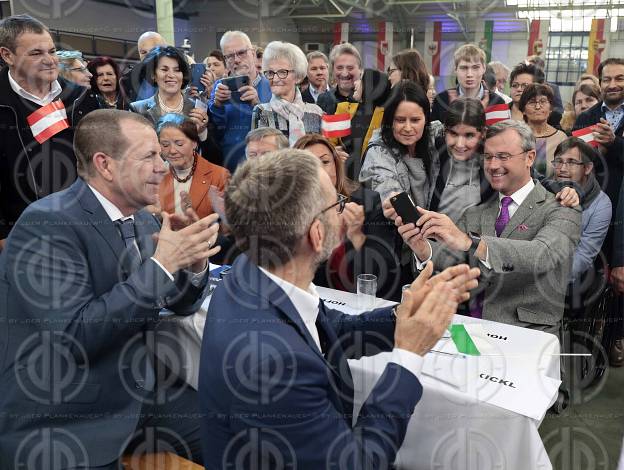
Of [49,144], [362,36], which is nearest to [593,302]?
[49,144]

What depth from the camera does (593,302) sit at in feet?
8.99

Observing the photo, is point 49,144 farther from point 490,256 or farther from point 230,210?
point 490,256

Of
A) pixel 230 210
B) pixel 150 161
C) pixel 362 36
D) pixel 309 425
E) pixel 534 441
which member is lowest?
pixel 534 441

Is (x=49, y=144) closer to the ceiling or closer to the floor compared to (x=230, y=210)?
closer to the ceiling

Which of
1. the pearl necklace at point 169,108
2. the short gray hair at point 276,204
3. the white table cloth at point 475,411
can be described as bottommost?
Result: the white table cloth at point 475,411

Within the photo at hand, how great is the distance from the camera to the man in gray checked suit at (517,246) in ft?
6.78

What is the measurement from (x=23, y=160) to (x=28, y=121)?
0.79 ft

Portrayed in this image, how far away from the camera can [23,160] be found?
9.08ft

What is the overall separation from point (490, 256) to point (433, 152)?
106cm

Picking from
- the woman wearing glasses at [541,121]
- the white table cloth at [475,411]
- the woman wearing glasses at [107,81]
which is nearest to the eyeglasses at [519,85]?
the woman wearing glasses at [541,121]

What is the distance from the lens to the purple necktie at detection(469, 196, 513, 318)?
7.46 ft

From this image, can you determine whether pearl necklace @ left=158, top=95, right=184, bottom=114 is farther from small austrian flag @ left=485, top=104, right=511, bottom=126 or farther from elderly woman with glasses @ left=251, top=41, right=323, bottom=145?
small austrian flag @ left=485, top=104, right=511, bottom=126

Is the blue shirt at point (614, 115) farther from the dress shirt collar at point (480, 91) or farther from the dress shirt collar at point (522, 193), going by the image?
the dress shirt collar at point (522, 193)

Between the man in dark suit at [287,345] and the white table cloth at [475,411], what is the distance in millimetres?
386
